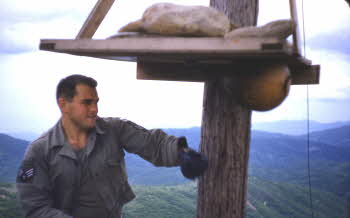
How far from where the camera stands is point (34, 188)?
8.84 feet

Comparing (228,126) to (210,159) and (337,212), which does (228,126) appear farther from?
(337,212)

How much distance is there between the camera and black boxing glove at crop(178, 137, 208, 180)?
8.34ft

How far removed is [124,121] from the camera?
306 cm

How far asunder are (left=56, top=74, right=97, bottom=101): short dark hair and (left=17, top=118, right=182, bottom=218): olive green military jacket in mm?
260

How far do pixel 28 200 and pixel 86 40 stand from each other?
1.32 meters

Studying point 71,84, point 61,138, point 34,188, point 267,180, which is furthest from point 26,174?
point 267,180

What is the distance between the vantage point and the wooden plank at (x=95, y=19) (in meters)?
2.31

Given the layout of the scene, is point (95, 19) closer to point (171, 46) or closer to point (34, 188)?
point (171, 46)

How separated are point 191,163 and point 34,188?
113 centimetres

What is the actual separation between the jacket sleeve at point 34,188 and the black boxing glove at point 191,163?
90 cm

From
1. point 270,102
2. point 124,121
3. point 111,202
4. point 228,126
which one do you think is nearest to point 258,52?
point 270,102

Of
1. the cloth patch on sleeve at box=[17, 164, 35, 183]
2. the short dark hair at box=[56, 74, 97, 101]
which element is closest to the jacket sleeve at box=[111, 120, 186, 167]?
the short dark hair at box=[56, 74, 97, 101]

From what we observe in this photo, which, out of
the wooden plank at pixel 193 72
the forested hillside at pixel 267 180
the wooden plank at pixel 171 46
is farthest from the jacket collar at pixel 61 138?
the forested hillside at pixel 267 180

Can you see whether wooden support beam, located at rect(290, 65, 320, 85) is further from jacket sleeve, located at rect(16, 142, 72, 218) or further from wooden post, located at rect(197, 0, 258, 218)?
jacket sleeve, located at rect(16, 142, 72, 218)
